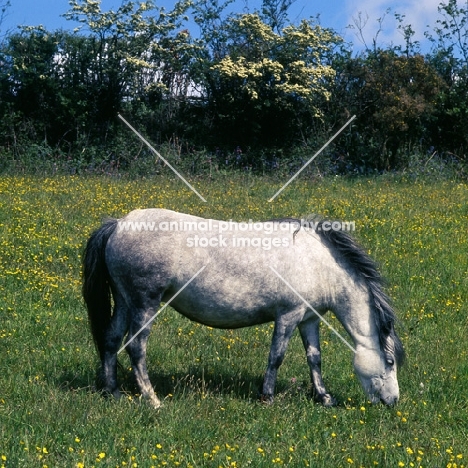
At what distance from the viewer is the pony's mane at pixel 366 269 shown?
6.84 meters

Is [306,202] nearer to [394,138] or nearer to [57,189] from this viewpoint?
[57,189]

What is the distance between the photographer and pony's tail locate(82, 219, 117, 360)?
22.9ft

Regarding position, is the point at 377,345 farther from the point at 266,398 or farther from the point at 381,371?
the point at 266,398

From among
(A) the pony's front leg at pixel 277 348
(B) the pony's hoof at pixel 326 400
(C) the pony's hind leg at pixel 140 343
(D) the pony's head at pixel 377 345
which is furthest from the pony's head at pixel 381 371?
(C) the pony's hind leg at pixel 140 343

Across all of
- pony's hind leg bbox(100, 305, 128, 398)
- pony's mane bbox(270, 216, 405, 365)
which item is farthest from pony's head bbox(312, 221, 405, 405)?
pony's hind leg bbox(100, 305, 128, 398)

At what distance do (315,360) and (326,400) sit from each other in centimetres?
37

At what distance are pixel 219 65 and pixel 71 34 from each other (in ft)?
14.4

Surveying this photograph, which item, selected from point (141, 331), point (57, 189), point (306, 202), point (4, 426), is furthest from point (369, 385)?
point (57, 189)

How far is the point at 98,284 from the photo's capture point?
23.0 ft

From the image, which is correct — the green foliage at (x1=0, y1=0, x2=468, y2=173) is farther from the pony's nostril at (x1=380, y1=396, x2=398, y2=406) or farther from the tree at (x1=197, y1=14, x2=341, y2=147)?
the pony's nostril at (x1=380, y1=396, x2=398, y2=406)

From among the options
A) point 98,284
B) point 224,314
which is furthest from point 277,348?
point 98,284

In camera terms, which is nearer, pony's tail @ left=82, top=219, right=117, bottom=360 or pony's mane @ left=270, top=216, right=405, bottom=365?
pony's mane @ left=270, top=216, right=405, bottom=365

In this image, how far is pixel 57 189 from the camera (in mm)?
15852

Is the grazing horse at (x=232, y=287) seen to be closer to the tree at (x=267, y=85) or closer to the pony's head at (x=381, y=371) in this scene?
the pony's head at (x=381, y=371)
